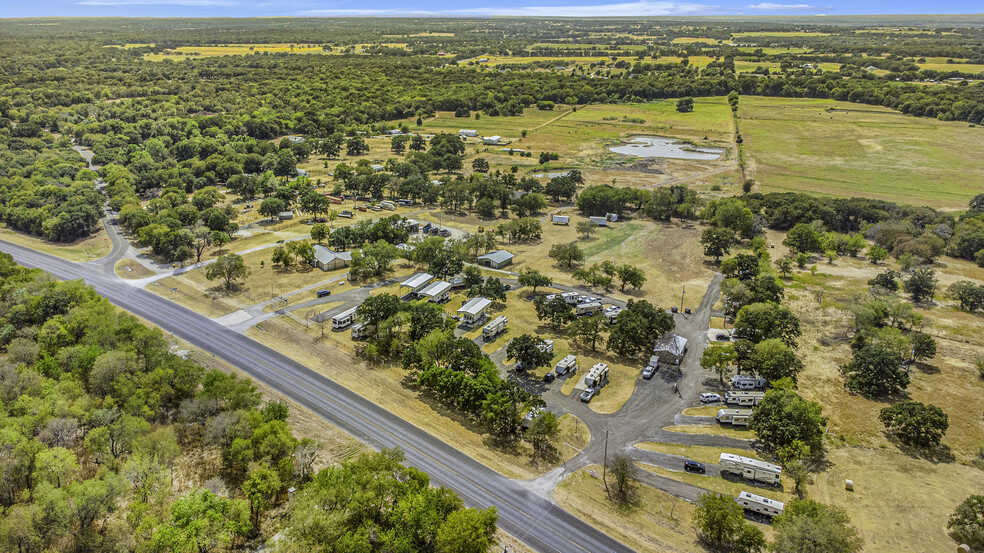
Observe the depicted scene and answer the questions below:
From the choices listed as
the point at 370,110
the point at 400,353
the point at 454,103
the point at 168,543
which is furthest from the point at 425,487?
the point at 454,103

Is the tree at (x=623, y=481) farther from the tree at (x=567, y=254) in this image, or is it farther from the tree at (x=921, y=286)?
the tree at (x=921, y=286)

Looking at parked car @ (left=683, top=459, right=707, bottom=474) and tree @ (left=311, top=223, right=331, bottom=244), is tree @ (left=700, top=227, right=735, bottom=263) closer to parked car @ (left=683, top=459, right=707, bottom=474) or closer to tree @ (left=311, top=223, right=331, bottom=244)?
parked car @ (left=683, top=459, right=707, bottom=474)

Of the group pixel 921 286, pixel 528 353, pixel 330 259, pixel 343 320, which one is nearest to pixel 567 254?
pixel 528 353

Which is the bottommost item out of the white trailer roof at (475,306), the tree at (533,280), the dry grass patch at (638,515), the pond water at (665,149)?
the dry grass patch at (638,515)

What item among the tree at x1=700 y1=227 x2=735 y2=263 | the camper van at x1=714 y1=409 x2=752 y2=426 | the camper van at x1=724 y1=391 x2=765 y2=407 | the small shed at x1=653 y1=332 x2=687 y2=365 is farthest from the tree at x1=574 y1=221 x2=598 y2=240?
the camper van at x1=714 y1=409 x2=752 y2=426

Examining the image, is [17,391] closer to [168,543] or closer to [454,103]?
[168,543]

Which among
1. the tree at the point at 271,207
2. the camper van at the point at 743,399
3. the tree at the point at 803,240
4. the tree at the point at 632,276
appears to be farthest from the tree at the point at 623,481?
the tree at the point at 271,207
